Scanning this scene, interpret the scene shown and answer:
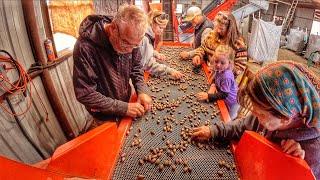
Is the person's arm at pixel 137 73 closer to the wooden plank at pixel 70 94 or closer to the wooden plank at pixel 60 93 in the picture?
the wooden plank at pixel 60 93

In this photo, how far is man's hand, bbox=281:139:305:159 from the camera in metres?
1.49

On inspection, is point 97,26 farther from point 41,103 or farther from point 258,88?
point 41,103

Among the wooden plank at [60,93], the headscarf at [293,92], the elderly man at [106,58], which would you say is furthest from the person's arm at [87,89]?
the wooden plank at [60,93]

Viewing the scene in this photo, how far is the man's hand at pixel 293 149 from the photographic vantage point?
149cm

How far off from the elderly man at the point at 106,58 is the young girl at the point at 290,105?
1243 millimetres

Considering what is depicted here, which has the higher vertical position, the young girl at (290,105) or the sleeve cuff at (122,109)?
the young girl at (290,105)

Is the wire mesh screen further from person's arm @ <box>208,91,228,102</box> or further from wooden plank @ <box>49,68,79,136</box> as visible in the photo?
wooden plank @ <box>49,68,79,136</box>

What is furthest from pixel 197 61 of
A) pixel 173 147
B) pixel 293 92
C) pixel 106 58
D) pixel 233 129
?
pixel 293 92

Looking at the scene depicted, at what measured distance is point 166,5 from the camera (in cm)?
966

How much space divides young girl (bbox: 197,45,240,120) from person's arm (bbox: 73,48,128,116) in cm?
111

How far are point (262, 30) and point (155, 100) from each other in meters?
13.0

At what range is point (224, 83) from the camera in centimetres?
311

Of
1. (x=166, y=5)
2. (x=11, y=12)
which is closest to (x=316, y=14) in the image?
(x=166, y=5)

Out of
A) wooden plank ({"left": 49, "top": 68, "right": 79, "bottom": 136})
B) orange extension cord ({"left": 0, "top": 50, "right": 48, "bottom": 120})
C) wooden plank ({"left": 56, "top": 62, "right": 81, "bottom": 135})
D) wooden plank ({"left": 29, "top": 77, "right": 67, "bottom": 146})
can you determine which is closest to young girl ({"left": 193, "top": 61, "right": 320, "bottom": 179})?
orange extension cord ({"left": 0, "top": 50, "right": 48, "bottom": 120})
